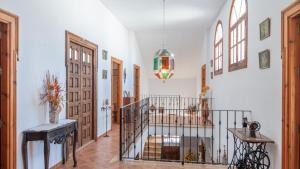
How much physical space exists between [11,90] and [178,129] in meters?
5.69

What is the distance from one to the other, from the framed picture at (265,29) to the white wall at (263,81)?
0.23ft

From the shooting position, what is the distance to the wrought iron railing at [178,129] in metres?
4.77

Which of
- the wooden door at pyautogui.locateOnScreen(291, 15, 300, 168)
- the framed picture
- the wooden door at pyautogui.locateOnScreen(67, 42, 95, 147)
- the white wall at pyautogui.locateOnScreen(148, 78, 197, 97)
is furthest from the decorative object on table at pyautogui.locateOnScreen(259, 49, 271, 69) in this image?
the white wall at pyautogui.locateOnScreen(148, 78, 197, 97)

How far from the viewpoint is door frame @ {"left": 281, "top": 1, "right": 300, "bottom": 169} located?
2.60 metres

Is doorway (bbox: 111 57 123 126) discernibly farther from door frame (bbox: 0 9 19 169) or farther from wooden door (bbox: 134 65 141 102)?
door frame (bbox: 0 9 19 169)

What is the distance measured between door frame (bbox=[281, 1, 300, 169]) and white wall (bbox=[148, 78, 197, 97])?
32.9ft

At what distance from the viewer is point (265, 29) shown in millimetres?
3350

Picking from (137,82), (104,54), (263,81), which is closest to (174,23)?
(104,54)

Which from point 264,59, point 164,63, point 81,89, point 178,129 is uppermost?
point 164,63

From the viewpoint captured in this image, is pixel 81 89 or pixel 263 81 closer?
pixel 263 81

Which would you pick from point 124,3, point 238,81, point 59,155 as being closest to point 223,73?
point 238,81

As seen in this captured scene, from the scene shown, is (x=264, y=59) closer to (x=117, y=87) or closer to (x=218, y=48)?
(x=218, y=48)

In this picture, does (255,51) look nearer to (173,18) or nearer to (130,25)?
(173,18)

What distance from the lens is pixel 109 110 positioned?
21.2 ft
